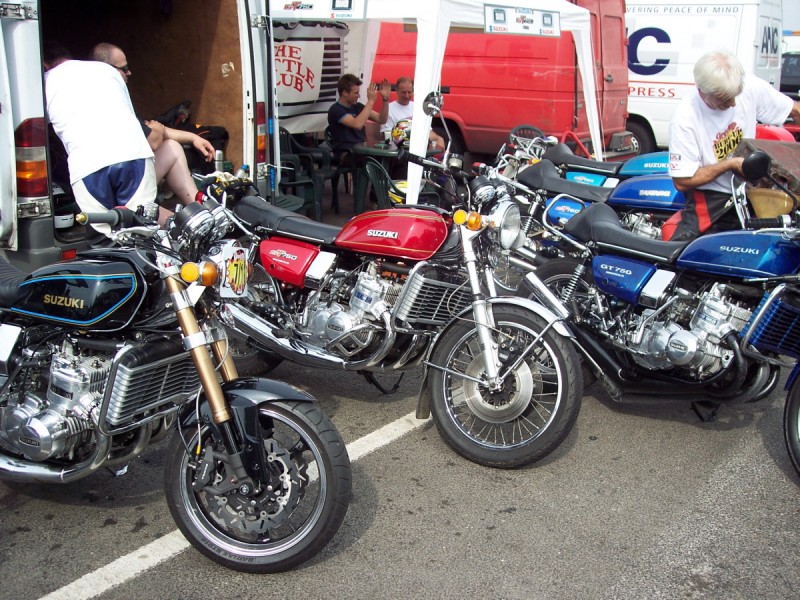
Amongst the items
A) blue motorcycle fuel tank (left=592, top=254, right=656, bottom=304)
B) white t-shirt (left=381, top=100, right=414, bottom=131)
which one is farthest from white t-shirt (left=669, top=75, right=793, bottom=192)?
white t-shirt (left=381, top=100, right=414, bottom=131)

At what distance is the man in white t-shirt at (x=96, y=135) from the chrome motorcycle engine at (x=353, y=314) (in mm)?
1447

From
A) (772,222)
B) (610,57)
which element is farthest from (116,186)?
(610,57)

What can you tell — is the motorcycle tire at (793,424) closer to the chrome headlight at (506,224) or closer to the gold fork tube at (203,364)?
the chrome headlight at (506,224)

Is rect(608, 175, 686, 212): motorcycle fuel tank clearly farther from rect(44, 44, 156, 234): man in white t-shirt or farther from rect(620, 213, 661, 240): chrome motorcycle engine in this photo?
rect(44, 44, 156, 234): man in white t-shirt

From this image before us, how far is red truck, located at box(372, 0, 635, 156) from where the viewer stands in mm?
10711

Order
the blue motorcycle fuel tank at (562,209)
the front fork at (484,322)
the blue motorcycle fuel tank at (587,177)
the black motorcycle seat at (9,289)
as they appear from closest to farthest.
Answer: the black motorcycle seat at (9,289)
the front fork at (484,322)
the blue motorcycle fuel tank at (562,209)
the blue motorcycle fuel tank at (587,177)

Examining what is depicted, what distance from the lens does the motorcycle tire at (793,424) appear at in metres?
3.53

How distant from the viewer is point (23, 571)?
300cm

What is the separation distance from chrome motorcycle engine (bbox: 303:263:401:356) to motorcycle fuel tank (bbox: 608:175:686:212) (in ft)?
8.64

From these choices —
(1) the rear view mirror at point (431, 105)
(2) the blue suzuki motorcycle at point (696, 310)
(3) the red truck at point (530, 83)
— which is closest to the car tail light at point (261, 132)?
(1) the rear view mirror at point (431, 105)

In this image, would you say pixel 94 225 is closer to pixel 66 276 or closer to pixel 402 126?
pixel 66 276

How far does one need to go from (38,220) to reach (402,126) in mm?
5214

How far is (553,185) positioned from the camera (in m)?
6.13

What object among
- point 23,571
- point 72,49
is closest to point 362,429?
point 23,571
